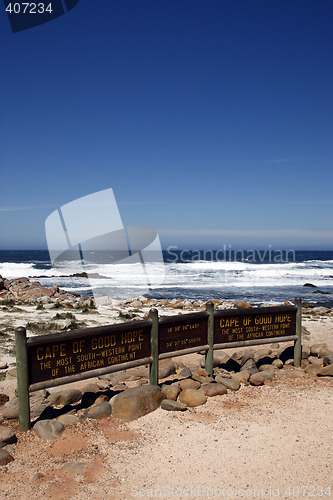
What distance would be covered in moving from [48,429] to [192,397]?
2045mm

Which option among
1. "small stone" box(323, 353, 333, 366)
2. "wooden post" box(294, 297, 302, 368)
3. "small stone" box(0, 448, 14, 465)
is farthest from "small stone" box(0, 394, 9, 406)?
"small stone" box(323, 353, 333, 366)

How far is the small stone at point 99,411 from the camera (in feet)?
16.8

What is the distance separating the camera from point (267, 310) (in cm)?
716

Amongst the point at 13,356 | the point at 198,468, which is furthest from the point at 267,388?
the point at 13,356

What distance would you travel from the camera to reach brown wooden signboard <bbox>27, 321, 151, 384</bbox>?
4832 millimetres

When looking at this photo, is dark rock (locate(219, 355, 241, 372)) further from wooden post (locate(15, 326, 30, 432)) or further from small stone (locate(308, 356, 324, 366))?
wooden post (locate(15, 326, 30, 432))

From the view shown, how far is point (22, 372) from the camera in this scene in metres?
4.66

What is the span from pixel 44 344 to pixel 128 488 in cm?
201

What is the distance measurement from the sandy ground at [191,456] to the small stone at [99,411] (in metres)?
0.13

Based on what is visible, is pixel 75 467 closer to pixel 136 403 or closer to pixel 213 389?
pixel 136 403

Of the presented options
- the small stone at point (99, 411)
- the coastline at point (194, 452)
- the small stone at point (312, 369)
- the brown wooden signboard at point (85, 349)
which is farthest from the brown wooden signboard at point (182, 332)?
the small stone at point (312, 369)

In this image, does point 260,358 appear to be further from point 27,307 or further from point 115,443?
point 27,307

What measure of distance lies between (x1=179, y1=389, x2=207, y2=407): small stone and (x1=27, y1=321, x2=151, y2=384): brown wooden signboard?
31.1 inches

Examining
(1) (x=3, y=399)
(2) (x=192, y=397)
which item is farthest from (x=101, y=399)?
(1) (x=3, y=399)
